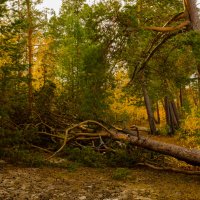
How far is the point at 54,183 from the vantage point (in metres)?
7.55

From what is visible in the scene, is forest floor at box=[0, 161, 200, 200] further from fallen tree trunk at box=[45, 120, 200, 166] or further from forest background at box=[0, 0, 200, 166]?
forest background at box=[0, 0, 200, 166]

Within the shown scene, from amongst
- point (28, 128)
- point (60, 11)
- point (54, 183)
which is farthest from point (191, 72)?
point (60, 11)

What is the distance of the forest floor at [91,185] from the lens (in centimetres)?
675

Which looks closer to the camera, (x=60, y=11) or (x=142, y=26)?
(x=142, y=26)

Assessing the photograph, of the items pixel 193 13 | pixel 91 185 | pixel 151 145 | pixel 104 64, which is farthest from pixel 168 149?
pixel 193 13

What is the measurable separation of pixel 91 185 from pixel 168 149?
2627 mm

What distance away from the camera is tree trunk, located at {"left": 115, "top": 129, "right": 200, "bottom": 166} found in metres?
8.54

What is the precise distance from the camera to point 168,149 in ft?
29.7

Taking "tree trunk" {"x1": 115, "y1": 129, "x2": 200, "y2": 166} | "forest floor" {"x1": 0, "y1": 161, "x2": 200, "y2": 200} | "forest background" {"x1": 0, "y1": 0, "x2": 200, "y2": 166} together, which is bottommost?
"forest floor" {"x1": 0, "y1": 161, "x2": 200, "y2": 200}

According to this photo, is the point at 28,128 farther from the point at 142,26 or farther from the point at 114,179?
the point at 142,26

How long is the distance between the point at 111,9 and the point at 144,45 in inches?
64.2

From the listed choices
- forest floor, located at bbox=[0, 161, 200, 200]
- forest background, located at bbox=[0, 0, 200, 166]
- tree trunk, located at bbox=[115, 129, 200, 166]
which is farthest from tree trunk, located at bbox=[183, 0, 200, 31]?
forest floor, located at bbox=[0, 161, 200, 200]

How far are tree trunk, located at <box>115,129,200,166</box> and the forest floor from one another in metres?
0.53

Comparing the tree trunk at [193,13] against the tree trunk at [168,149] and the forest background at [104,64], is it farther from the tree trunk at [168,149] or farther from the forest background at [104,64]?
the tree trunk at [168,149]
